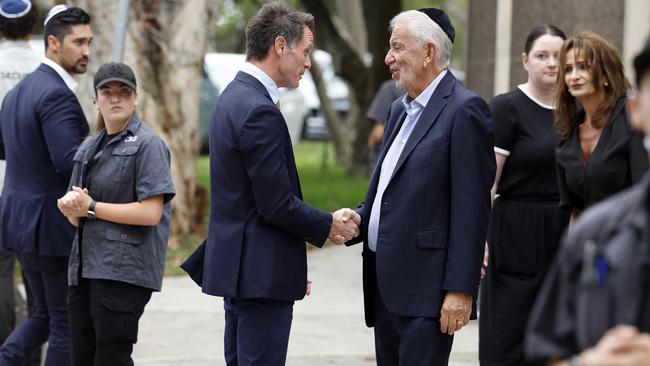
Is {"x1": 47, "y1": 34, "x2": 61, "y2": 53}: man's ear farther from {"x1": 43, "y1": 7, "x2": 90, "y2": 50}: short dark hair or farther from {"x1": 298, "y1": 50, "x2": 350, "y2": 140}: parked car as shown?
{"x1": 298, "y1": 50, "x2": 350, "y2": 140}: parked car

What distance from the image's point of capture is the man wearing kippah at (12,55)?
24.1 feet

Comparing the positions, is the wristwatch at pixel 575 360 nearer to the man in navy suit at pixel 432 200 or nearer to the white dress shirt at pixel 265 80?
the man in navy suit at pixel 432 200

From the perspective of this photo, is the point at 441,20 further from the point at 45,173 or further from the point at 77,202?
the point at 45,173

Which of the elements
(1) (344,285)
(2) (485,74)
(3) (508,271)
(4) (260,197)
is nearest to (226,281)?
(4) (260,197)

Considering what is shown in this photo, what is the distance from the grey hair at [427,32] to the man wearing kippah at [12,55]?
3.23 metres

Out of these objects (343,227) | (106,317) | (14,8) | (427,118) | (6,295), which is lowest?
(6,295)

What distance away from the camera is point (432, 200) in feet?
15.8

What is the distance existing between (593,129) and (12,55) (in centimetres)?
379

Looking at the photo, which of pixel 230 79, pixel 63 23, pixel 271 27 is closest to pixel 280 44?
pixel 271 27

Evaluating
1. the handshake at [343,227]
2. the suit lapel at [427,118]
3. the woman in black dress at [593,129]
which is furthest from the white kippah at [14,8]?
the woman in black dress at [593,129]

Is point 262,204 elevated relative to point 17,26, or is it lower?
lower

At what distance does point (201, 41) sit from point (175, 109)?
28.5 inches

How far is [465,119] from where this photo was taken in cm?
479

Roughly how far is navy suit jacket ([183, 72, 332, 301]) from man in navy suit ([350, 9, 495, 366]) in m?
0.35
